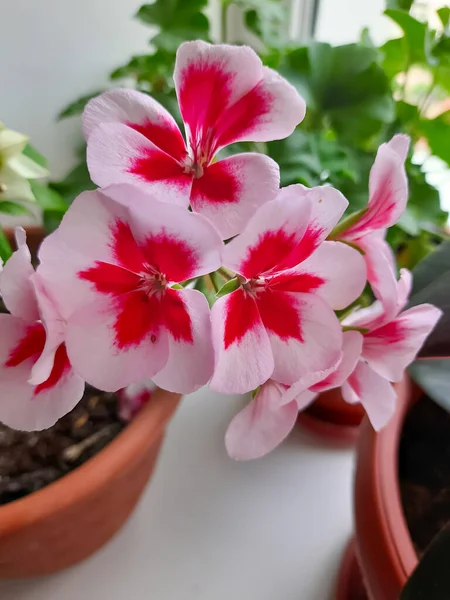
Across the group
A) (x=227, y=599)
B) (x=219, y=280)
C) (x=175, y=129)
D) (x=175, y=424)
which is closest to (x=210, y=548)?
(x=227, y=599)

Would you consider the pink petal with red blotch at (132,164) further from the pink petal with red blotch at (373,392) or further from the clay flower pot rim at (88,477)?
the clay flower pot rim at (88,477)

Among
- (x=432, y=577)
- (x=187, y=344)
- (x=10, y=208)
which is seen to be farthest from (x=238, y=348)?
(x=10, y=208)

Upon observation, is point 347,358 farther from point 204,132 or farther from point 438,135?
point 438,135

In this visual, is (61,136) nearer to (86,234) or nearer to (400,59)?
(400,59)

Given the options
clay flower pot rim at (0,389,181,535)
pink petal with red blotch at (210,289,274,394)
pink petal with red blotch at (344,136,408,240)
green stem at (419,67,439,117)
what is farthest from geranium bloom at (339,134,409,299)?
green stem at (419,67,439,117)

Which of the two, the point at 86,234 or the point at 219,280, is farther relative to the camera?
the point at 219,280

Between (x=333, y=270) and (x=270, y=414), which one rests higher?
(x=333, y=270)

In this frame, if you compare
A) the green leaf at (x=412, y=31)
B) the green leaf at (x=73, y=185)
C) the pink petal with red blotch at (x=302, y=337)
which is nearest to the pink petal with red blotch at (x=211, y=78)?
the pink petal with red blotch at (x=302, y=337)
